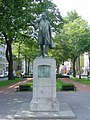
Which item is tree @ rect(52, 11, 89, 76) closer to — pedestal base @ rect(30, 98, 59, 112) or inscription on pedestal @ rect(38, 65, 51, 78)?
inscription on pedestal @ rect(38, 65, 51, 78)

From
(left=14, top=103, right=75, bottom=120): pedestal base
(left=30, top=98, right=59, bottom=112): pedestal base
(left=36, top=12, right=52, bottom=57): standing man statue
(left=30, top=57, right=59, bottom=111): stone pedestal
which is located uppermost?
(left=36, top=12, right=52, bottom=57): standing man statue

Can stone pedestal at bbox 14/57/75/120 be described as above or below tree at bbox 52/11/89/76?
below

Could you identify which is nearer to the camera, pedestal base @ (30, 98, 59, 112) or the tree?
pedestal base @ (30, 98, 59, 112)

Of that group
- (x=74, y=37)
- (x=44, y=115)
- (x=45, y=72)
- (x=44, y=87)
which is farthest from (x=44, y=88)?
(x=74, y=37)

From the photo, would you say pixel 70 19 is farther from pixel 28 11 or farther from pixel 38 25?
pixel 38 25

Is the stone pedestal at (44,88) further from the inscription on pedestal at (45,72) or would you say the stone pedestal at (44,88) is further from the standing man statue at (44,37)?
the standing man statue at (44,37)

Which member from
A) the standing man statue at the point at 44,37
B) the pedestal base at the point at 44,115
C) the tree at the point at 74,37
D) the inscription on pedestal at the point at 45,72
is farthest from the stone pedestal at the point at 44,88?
the tree at the point at 74,37

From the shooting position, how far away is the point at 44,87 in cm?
1426

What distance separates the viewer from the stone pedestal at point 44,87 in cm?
1421

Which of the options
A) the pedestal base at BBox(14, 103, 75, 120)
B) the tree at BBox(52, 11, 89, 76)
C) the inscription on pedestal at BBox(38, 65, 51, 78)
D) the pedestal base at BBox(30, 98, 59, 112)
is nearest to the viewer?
the pedestal base at BBox(14, 103, 75, 120)

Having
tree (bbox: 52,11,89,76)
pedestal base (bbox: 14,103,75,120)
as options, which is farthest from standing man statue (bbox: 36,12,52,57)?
tree (bbox: 52,11,89,76)

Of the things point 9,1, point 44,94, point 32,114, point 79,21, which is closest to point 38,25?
point 44,94

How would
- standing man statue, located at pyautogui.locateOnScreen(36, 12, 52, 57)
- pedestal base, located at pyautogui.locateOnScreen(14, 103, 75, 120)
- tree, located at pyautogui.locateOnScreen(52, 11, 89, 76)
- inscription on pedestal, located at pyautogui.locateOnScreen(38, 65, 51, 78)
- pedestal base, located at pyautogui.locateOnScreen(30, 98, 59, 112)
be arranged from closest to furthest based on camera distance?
1. pedestal base, located at pyautogui.locateOnScreen(14, 103, 75, 120)
2. pedestal base, located at pyautogui.locateOnScreen(30, 98, 59, 112)
3. inscription on pedestal, located at pyautogui.locateOnScreen(38, 65, 51, 78)
4. standing man statue, located at pyautogui.locateOnScreen(36, 12, 52, 57)
5. tree, located at pyautogui.locateOnScreen(52, 11, 89, 76)

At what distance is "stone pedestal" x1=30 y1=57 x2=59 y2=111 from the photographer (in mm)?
14211
